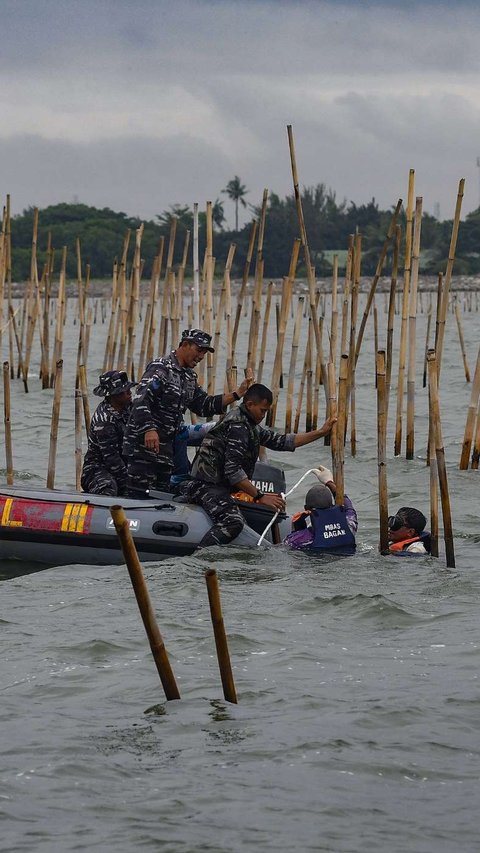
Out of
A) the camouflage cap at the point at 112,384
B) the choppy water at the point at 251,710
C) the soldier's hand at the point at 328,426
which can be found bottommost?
the choppy water at the point at 251,710

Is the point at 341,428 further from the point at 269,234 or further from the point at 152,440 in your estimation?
the point at 269,234

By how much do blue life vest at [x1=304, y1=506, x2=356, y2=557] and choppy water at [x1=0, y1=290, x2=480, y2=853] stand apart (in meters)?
0.14

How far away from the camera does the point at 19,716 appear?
6340mm

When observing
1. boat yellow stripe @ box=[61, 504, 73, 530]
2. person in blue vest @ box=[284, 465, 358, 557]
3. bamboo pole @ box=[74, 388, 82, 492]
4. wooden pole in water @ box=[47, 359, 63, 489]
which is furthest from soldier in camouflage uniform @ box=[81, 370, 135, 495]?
person in blue vest @ box=[284, 465, 358, 557]

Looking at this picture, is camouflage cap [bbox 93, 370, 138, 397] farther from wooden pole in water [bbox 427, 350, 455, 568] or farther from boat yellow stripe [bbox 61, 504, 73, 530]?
wooden pole in water [bbox 427, 350, 455, 568]

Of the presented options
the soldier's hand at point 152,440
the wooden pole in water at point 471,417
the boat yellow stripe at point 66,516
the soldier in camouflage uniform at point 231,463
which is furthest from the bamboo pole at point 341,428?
the wooden pole in water at point 471,417

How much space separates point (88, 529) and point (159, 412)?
1.16 metres

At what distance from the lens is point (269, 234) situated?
95000 millimetres

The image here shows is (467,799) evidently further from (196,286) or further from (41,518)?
(196,286)

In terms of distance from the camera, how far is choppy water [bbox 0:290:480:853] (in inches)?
201

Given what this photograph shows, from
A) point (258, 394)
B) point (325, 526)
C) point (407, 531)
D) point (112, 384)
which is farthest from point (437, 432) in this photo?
point (112, 384)

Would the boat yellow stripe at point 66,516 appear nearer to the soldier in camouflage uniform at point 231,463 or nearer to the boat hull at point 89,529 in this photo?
the boat hull at point 89,529

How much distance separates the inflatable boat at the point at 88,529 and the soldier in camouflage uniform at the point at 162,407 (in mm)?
447

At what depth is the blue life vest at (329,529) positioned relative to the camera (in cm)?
975
